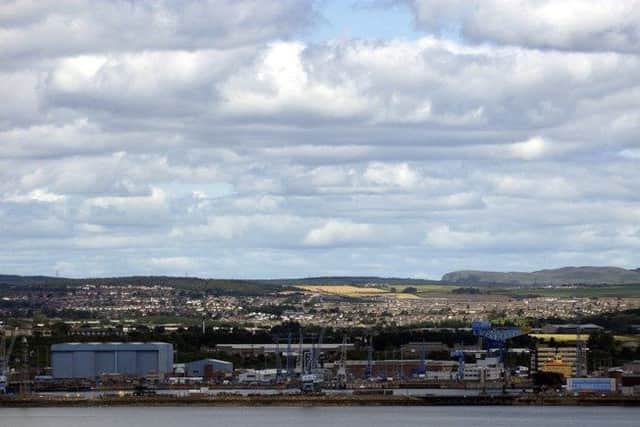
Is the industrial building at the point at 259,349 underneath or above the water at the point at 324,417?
above

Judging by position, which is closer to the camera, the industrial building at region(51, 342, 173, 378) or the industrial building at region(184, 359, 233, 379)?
the industrial building at region(184, 359, 233, 379)

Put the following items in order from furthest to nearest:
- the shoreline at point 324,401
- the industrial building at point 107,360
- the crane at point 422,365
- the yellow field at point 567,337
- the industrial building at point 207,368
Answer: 1. the yellow field at point 567,337
2. the crane at point 422,365
3. the industrial building at point 107,360
4. the industrial building at point 207,368
5. the shoreline at point 324,401

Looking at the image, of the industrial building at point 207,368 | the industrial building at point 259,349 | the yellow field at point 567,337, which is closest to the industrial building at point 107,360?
the industrial building at point 207,368

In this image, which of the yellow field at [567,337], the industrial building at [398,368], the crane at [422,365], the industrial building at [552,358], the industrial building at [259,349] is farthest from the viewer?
the yellow field at [567,337]

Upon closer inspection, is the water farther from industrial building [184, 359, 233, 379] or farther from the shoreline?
industrial building [184, 359, 233, 379]

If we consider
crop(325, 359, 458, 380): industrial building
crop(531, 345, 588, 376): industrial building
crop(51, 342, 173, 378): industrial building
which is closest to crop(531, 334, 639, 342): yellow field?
crop(325, 359, 458, 380): industrial building

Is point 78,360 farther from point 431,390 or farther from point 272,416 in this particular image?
point 272,416

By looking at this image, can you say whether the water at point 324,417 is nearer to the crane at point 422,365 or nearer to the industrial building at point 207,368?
the industrial building at point 207,368
